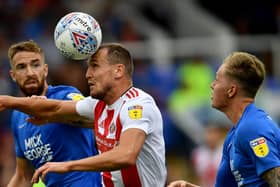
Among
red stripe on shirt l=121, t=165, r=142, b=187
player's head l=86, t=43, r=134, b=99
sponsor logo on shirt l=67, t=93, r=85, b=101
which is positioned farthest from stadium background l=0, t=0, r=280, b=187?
player's head l=86, t=43, r=134, b=99

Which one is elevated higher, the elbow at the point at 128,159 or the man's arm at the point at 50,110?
the man's arm at the point at 50,110

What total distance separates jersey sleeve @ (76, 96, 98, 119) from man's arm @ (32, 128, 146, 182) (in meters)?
0.92

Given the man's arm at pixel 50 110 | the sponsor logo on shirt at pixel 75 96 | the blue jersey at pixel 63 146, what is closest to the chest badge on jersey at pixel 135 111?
the man's arm at pixel 50 110

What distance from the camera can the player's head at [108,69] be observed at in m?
8.52

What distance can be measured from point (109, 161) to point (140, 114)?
1.85ft

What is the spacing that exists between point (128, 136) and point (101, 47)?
3.02ft

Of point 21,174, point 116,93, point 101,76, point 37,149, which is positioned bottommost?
point 21,174

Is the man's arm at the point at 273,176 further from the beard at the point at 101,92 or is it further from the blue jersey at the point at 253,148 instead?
the beard at the point at 101,92

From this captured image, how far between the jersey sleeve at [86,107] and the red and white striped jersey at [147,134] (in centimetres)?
14

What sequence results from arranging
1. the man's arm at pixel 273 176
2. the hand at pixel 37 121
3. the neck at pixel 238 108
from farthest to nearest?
the hand at pixel 37 121
the neck at pixel 238 108
the man's arm at pixel 273 176

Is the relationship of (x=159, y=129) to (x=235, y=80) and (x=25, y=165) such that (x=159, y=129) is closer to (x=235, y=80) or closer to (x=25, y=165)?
(x=235, y=80)

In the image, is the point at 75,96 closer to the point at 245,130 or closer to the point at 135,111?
the point at 135,111

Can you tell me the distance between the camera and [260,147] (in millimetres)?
7664

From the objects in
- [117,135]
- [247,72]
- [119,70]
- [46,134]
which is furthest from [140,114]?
[46,134]
